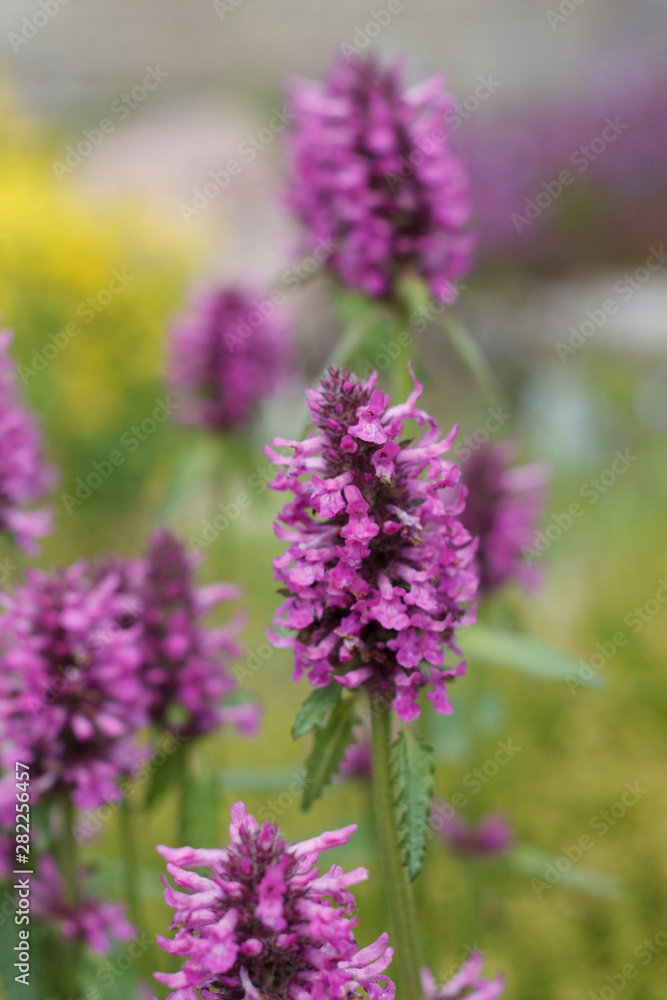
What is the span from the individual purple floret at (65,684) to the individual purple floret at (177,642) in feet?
0.59

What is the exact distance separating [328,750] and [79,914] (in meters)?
0.93

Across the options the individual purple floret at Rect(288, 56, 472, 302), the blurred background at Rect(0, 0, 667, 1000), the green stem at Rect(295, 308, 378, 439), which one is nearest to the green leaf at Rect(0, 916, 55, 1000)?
the blurred background at Rect(0, 0, 667, 1000)

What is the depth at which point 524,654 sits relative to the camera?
2.00m

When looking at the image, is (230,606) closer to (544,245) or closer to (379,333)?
(379,333)

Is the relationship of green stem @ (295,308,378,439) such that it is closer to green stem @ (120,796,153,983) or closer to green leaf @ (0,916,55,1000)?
green stem @ (120,796,153,983)

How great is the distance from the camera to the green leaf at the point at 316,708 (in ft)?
5.07

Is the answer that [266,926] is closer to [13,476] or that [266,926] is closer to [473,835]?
[13,476]

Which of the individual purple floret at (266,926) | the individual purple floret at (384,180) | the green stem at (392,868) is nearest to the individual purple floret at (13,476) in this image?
the individual purple floret at (384,180)

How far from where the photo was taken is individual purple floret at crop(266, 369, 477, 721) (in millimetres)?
Result: 1465

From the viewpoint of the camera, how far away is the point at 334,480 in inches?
56.6

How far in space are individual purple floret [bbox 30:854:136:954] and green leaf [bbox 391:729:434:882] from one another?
0.97m

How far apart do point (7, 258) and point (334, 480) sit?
6.10 m

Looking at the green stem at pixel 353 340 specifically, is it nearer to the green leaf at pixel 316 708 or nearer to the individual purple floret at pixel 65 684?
the individual purple floret at pixel 65 684

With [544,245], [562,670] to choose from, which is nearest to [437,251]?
[562,670]
